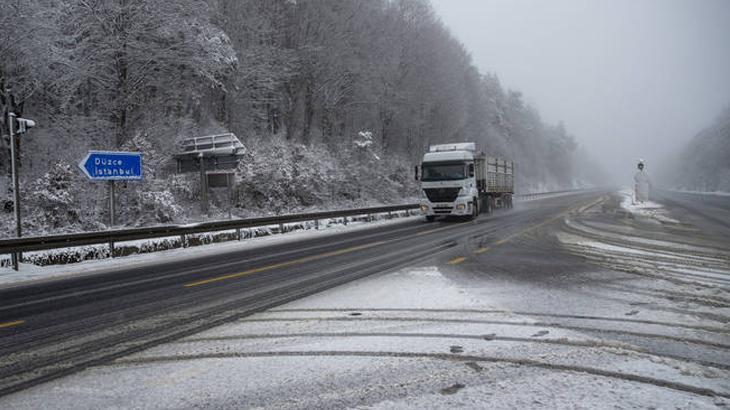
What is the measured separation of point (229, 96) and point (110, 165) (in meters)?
14.9

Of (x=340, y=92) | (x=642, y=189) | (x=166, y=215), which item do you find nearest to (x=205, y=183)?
(x=166, y=215)

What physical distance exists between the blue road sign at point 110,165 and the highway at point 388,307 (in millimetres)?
5075

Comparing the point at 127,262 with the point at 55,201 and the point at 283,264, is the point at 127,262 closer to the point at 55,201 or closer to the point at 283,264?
the point at 283,264

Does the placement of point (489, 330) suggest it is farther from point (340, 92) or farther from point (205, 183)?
point (340, 92)

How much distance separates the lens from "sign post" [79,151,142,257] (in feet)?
45.3

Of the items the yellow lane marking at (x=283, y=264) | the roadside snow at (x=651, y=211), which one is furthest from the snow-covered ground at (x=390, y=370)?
the roadside snow at (x=651, y=211)

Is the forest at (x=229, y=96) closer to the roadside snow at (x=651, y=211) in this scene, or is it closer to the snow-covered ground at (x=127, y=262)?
the snow-covered ground at (x=127, y=262)

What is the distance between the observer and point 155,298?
7.06 m

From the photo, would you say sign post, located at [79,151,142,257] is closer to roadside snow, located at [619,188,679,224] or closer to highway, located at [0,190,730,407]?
highway, located at [0,190,730,407]

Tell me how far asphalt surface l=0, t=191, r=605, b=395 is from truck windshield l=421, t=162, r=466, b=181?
8.46 meters

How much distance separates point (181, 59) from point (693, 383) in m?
21.4

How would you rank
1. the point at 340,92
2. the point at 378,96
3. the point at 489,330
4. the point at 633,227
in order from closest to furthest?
the point at 489,330 → the point at 633,227 → the point at 340,92 → the point at 378,96

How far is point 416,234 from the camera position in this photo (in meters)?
16.4

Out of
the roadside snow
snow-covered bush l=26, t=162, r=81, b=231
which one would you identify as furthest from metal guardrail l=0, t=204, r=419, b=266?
the roadside snow
